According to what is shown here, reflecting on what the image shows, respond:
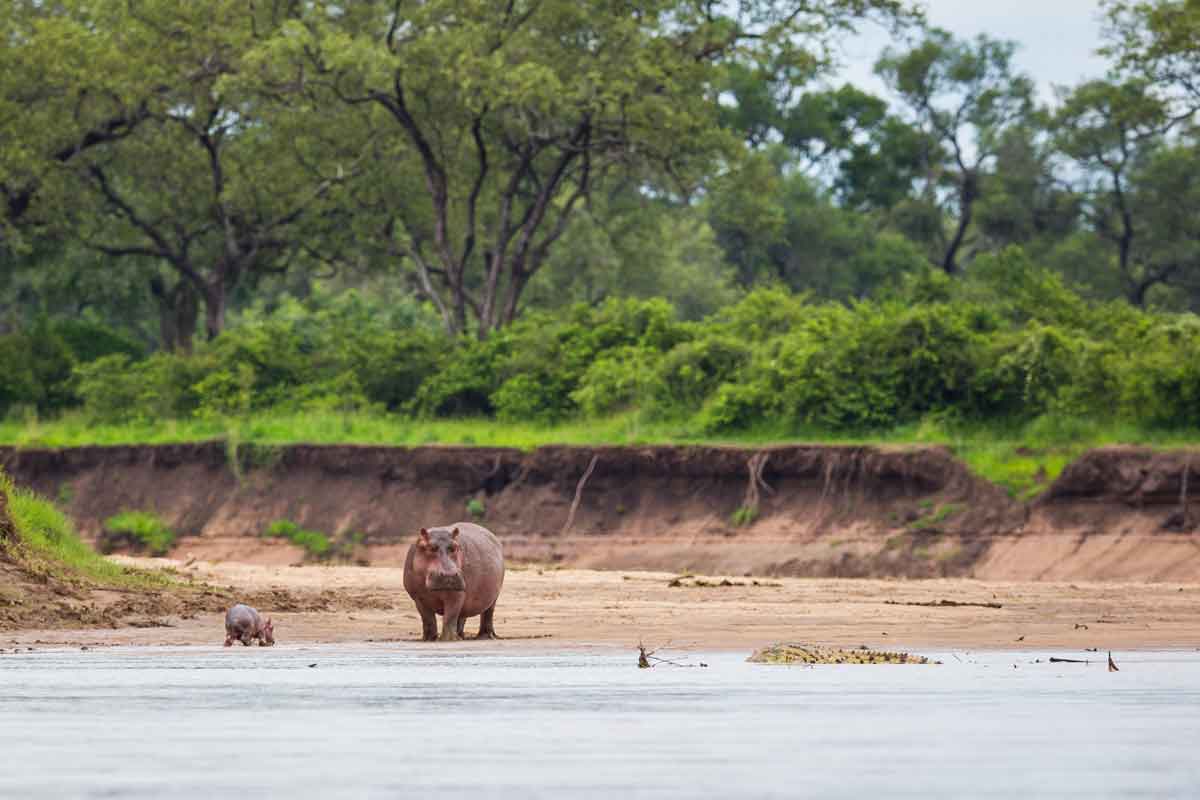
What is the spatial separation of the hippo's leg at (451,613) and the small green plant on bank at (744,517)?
43.0ft

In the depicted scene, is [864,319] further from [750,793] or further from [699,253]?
[699,253]

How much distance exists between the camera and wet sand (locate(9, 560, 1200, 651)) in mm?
14844

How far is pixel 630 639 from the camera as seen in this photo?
1505cm

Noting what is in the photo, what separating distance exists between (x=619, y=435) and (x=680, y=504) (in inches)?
89.8

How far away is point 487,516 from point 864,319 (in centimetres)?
693

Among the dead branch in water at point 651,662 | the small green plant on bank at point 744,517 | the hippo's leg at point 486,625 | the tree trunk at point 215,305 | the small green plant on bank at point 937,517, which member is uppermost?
the tree trunk at point 215,305

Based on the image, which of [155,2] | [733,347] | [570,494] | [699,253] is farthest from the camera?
[699,253]

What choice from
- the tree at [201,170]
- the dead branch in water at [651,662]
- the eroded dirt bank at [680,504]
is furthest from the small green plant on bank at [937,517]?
the tree at [201,170]

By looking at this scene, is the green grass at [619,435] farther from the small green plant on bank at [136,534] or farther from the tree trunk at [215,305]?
the tree trunk at [215,305]

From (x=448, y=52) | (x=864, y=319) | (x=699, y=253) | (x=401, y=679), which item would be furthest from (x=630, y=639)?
(x=699, y=253)

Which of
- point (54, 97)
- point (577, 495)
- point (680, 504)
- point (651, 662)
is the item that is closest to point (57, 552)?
point (651, 662)

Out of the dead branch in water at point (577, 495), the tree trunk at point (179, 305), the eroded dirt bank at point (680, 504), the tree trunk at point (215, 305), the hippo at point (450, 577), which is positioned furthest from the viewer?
the tree trunk at point (179, 305)

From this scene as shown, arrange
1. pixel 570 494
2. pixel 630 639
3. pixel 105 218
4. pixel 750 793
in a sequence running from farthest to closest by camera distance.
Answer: pixel 105 218 → pixel 570 494 → pixel 630 639 → pixel 750 793

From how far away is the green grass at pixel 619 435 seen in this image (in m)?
26.6
